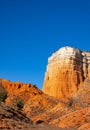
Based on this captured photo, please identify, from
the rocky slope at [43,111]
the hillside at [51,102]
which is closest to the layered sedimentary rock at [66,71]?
the hillside at [51,102]

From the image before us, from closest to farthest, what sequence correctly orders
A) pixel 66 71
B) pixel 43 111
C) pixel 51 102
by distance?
pixel 43 111 < pixel 51 102 < pixel 66 71

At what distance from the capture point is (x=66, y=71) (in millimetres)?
159750

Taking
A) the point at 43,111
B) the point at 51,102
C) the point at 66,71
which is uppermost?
the point at 66,71

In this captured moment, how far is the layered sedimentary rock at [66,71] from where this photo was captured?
157 m

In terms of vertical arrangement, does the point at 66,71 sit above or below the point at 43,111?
above

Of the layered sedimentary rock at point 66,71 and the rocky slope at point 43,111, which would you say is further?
the layered sedimentary rock at point 66,71

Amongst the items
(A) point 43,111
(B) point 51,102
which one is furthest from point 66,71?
(A) point 43,111

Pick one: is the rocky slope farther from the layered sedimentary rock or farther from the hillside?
the layered sedimentary rock

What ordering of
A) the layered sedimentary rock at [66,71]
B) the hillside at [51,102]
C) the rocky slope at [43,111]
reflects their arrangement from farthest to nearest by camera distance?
the layered sedimentary rock at [66,71] < the hillside at [51,102] < the rocky slope at [43,111]

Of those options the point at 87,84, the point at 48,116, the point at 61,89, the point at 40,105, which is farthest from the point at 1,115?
the point at 61,89

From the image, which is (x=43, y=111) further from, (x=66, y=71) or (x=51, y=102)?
(x=66, y=71)

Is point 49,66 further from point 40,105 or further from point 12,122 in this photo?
point 12,122

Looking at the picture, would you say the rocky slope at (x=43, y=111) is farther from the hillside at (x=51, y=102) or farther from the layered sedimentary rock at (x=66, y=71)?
the layered sedimentary rock at (x=66, y=71)

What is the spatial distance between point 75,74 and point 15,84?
4399cm
